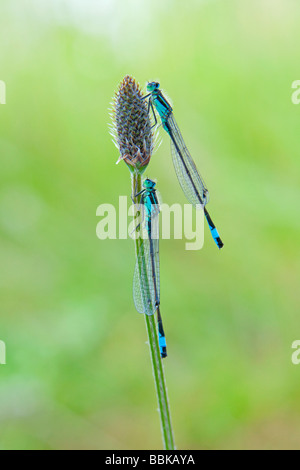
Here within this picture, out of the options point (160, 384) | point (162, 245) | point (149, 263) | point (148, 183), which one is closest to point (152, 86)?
point (148, 183)

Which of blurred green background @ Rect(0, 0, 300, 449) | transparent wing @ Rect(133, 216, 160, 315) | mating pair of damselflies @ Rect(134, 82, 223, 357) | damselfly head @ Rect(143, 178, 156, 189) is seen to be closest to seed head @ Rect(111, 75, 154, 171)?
mating pair of damselflies @ Rect(134, 82, 223, 357)

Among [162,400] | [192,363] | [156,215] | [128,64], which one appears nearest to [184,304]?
[192,363]

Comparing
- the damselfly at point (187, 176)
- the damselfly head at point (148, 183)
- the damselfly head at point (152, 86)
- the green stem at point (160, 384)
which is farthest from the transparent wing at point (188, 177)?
the green stem at point (160, 384)

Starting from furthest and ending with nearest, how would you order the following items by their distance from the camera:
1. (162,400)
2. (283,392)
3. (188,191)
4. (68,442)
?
(283,392) → (68,442) → (188,191) → (162,400)

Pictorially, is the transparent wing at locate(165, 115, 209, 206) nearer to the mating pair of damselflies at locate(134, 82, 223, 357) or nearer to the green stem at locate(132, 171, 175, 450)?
the mating pair of damselflies at locate(134, 82, 223, 357)

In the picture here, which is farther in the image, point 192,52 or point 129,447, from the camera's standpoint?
point 192,52

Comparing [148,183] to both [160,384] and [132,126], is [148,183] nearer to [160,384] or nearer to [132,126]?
[132,126]

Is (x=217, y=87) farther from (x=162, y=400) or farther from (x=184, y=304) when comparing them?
(x=162, y=400)
